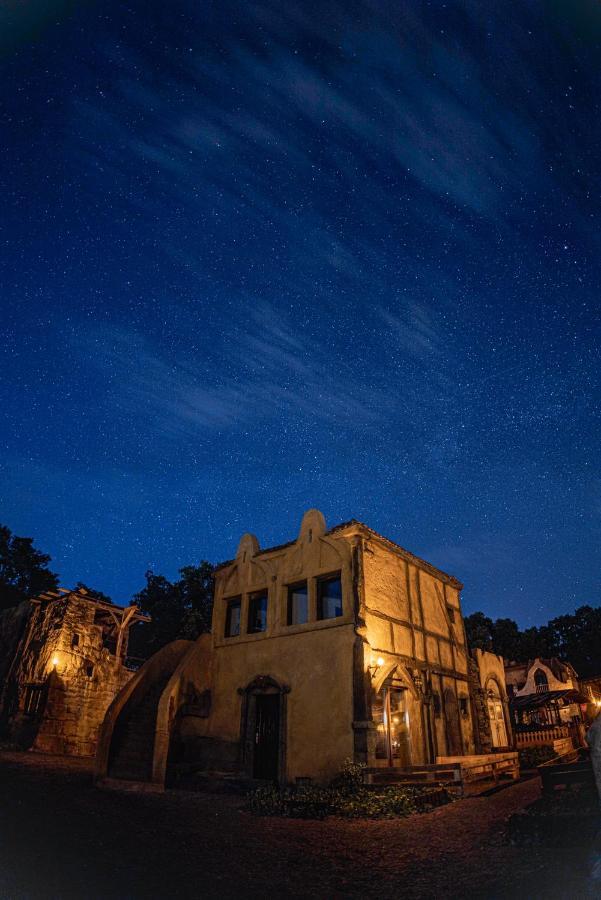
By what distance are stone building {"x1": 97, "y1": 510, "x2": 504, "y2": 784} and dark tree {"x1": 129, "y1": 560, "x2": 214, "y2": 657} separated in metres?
19.6

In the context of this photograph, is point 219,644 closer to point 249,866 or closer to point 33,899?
point 249,866

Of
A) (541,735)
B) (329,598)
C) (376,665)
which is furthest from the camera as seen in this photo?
(541,735)

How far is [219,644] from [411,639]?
6748 millimetres

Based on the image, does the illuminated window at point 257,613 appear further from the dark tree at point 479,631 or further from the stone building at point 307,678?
the dark tree at point 479,631

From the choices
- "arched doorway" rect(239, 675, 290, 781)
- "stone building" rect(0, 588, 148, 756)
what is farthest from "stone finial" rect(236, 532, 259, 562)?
"stone building" rect(0, 588, 148, 756)

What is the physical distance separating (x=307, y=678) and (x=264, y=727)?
2492 millimetres

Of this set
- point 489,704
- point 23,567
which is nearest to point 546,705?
point 489,704

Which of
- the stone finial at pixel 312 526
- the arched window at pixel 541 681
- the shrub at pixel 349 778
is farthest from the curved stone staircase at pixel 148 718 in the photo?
the arched window at pixel 541 681

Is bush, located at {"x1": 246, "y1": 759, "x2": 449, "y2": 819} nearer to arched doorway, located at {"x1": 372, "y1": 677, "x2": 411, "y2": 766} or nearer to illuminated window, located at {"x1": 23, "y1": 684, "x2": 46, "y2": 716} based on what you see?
arched doorway, located at {"x1": 372, "y1": 677, "x2": 411, "y2": 766}

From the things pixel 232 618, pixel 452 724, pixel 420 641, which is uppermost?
pixel 232 618

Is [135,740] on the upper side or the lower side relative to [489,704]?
lower

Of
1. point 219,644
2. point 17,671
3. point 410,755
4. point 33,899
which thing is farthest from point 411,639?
point 17,671

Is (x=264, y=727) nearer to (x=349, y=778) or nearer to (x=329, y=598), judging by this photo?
(x=349, y=778)

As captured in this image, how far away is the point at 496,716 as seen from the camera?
21.7 meters
